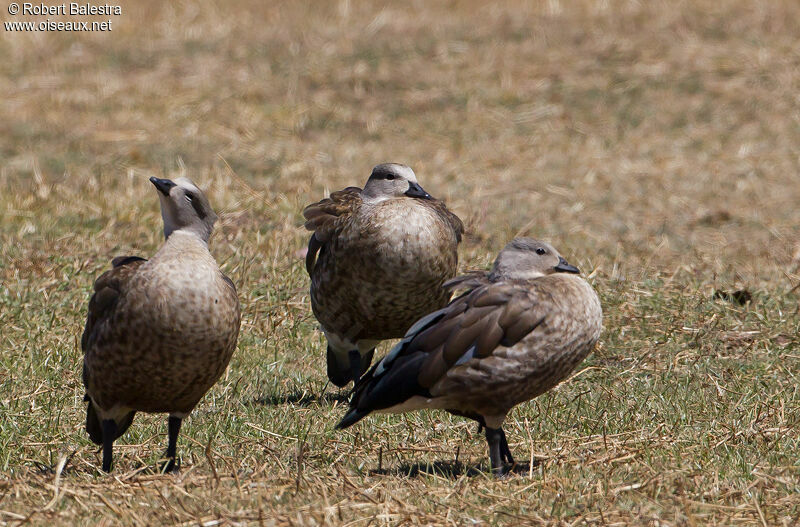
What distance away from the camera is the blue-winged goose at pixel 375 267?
611 cm

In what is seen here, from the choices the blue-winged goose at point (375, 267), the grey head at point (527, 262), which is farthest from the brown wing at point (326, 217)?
the grey head at point (527, 262)

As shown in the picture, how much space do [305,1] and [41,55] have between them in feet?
13.4

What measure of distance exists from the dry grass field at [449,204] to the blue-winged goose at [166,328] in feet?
1.02

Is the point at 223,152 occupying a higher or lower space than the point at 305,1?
lower

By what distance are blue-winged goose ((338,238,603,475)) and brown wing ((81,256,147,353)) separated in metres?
1.13

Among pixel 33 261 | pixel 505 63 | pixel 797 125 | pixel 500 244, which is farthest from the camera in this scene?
pixel 505 63

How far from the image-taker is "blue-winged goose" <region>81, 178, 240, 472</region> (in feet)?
15.4

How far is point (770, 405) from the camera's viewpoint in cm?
581

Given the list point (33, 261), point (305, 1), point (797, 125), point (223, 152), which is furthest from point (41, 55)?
point (797, 125)

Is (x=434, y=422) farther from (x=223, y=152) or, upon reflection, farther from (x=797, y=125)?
(x=797, y=125)

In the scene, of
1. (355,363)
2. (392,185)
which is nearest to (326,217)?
(392,185)

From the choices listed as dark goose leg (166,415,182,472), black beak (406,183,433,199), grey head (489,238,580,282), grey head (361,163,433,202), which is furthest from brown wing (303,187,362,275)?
dark goose leg (166,415,182,472)

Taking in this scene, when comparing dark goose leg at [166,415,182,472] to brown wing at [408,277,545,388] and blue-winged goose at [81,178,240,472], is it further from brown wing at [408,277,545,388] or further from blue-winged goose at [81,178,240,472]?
brown wing at [408,277,545,388]

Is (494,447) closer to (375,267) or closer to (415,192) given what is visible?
(375,267)
